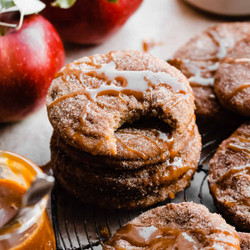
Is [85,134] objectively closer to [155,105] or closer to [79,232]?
[155,105]

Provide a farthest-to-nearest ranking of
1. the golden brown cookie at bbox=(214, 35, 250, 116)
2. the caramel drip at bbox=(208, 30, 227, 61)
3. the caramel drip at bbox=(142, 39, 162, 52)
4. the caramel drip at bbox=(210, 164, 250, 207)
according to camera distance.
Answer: the caramel drip at bbox=(142, 39, 162, 52) < the caramel drip at bbox=(208, 30, 227, 61) < the golden brown cookie at bbox=(214, 35, 250, 116) < the caramel drip at bbox=(210, 164, 250, 207)

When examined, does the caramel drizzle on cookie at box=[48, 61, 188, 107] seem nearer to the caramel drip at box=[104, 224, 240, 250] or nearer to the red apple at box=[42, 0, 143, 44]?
the caramel drip at box=[104, 224, 240, 250]

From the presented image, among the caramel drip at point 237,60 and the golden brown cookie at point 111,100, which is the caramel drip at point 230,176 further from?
the caramel drip at point 237,60

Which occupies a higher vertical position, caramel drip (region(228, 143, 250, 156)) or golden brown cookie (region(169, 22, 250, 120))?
golden brown cookie (region(169, 22, 250, 120))

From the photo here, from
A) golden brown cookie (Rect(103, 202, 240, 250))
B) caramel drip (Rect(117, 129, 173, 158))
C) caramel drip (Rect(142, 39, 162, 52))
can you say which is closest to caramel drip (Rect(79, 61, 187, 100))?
caramel drip (Rect(117, 129, 173, 158))

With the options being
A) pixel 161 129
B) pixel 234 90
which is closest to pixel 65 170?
pixel 161 129

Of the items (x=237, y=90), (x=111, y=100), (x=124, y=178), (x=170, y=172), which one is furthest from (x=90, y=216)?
(x=237, y=90)

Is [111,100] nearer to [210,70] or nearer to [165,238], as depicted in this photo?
[165,238]

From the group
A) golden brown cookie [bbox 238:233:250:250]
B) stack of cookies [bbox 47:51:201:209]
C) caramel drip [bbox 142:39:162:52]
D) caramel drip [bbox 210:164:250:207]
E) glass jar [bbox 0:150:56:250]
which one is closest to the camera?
glass jar [bbox 0:150:56:250]
